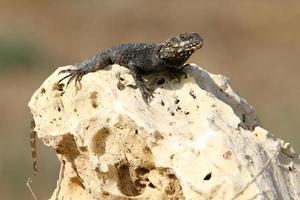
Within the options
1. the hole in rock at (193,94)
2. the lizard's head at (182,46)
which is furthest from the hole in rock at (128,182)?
the lizard's head at (182,46)

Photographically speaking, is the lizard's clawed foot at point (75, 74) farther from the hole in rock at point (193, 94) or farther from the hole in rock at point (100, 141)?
the hole in rock at point (193, 94)

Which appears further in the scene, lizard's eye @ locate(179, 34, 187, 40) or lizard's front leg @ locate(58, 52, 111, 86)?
lizard's eye @ locate(179, 34, 187, 40)

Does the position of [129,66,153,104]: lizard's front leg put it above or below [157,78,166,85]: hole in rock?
below

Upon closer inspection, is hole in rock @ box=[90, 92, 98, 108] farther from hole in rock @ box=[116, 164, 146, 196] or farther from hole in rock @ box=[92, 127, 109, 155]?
hole in rock @ box=[116, 164, 146, 196]

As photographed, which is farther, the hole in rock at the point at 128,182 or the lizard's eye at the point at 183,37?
the lizard's eye at the point at 183,37

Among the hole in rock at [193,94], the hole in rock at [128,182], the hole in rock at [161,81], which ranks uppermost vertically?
the hole in rock at [161,81]

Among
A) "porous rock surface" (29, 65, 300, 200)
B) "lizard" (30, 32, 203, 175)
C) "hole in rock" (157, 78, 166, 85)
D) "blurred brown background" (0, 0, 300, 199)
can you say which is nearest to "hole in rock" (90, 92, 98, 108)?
"porous rock surface" (29, 65, 300, 200)

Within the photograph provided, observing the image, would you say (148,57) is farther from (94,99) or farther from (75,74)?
(94,99)
